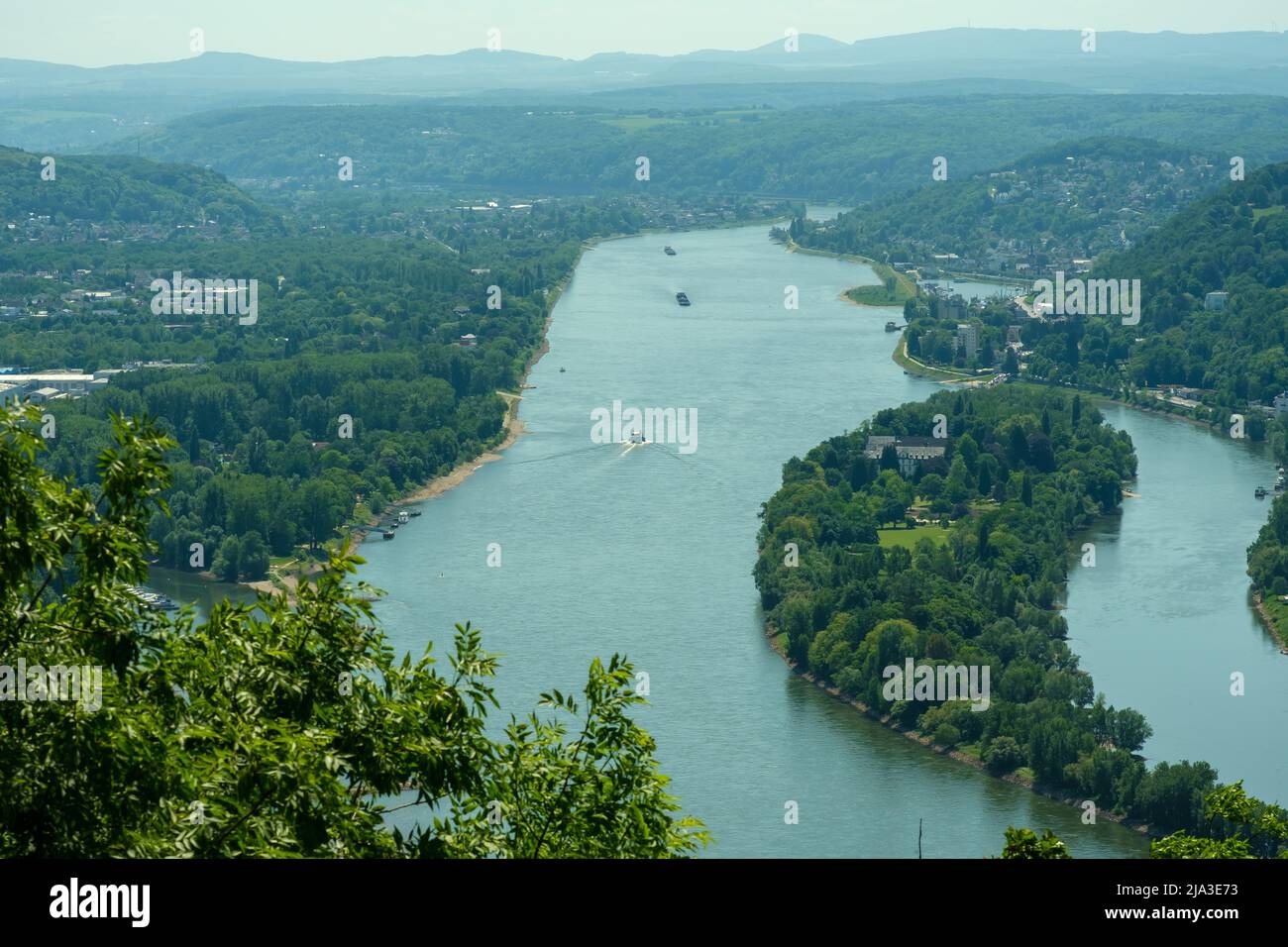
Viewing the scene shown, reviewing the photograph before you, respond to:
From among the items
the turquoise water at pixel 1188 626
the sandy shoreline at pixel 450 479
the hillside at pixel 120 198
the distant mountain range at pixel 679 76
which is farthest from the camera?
the distant mountain range at pixel 679 76

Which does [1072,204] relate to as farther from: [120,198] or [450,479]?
[450,479]

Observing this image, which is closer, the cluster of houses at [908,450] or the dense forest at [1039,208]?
the cluster of houses at [908,450]

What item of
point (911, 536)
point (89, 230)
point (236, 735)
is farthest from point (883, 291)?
point (236, 735)

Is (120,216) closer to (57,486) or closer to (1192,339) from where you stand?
(1192,339)

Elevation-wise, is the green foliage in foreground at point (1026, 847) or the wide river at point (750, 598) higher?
the green foliage in foreground at point (1026, 847)

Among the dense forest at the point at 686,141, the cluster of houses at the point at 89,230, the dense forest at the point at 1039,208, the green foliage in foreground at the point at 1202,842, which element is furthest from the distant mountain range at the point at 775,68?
the green foliage in foreground at the point at 1202,842

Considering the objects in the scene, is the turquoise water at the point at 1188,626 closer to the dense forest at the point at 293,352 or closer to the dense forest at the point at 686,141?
the dense forest at the point at 293,352

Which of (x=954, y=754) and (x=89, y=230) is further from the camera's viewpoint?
(x=89, y=230)
